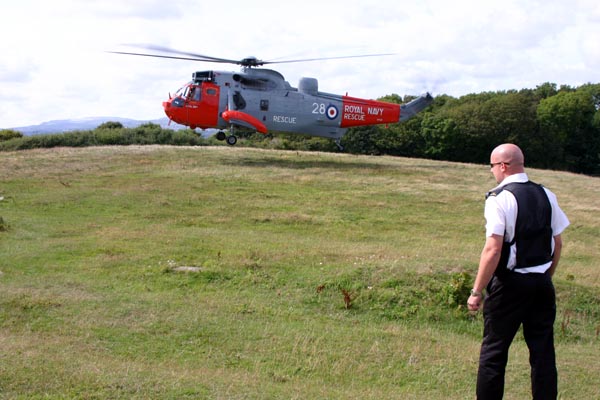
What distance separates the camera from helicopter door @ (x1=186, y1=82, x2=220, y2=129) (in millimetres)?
29172

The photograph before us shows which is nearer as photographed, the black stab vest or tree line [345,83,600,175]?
the black stab vest

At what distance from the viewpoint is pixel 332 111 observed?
31.2 m

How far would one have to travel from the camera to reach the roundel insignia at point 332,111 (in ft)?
102

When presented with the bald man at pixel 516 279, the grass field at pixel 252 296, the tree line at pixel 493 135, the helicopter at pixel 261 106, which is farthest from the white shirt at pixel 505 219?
the tree line at pixel 493 135

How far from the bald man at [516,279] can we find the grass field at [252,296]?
1194mm

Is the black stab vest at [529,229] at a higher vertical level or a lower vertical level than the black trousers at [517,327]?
higher

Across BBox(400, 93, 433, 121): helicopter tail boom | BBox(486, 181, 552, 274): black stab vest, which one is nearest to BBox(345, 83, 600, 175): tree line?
BBox(400, 93, 433, 121): helicopter tail boom

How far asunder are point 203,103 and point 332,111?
618 cm

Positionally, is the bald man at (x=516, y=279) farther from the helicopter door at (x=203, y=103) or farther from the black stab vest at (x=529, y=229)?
the helicopter door at (x=203, y=103)

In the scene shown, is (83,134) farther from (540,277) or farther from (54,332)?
(540,277)

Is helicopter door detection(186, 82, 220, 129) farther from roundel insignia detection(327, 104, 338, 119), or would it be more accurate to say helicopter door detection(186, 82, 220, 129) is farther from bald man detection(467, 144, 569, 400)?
bald man detection(467, 144, 569, 400)

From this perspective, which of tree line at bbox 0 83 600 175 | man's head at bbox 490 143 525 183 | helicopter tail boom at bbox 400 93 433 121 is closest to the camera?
man's head at bbox 490 143 525 183

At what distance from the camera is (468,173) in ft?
100.0

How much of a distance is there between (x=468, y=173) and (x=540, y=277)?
25302mm
